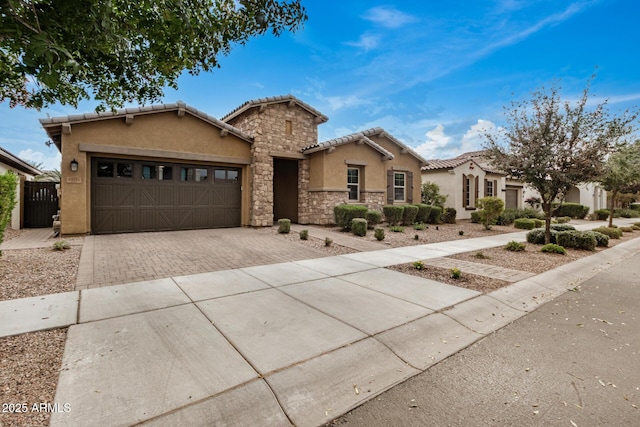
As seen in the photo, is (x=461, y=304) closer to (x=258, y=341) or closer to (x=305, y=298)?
(x=305, y=298)

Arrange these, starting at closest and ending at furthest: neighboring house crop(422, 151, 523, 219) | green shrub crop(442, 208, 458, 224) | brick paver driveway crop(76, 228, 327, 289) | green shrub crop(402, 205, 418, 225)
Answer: brick paver driveway crop(76, 228, 327, 289)
green shrub crop(402, 205, 418, 225)
green shrub crop(442, 208, 458, 224)
neighboring house crop(422, 151, 523, 219)

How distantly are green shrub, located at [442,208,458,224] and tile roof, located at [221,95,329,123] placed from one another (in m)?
8.81

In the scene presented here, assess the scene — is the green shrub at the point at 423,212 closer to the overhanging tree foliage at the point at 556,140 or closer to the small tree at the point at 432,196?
the small tree at the point at 432,196

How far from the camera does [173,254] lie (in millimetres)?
7664

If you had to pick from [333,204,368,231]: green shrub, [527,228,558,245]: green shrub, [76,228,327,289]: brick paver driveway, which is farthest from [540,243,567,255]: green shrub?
[76,228,327,289]: brick paver driveway

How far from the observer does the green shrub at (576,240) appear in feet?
31.3

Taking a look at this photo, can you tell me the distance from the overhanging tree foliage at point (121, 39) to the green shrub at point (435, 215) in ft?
47.0

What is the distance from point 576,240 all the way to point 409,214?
693cm

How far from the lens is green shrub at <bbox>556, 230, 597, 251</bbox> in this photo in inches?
376

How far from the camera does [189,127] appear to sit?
38.5 ft

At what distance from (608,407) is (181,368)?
11.8ft

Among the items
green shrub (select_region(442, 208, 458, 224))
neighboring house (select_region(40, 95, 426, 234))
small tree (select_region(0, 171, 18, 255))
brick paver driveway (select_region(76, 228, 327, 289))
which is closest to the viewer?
brick paver driveway (select_region(76, 228, 327, 289))

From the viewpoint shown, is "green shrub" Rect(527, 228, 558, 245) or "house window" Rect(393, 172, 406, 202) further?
"house window" Rect(393, 172, 406, 202)

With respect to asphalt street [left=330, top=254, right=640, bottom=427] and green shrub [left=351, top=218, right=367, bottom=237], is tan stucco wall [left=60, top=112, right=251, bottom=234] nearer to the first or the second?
green shrub [left=351, top=218, right=367, bottom=237]
